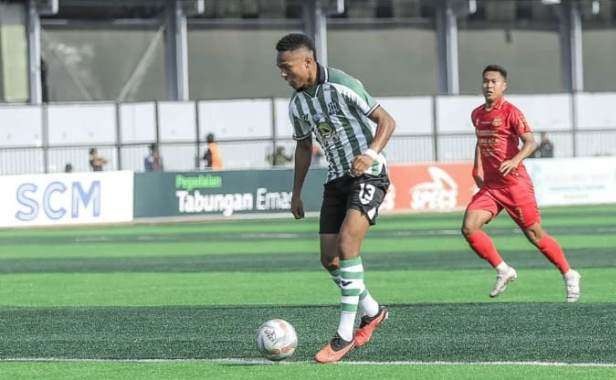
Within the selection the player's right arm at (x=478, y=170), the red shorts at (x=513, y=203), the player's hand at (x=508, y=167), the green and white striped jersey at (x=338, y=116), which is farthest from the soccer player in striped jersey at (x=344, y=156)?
the player's right arm at (x=478, y=170)

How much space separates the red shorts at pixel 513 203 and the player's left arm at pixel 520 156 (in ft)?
1.37

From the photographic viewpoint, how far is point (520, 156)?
47.8ft

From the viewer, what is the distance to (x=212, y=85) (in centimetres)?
5316

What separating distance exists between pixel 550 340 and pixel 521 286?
565 centimetres

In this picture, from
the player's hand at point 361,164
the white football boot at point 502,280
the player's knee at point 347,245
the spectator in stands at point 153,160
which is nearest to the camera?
the player's hand at point 361,164

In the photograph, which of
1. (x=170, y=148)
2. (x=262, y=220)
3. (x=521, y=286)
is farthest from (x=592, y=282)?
(x=170, y=148)

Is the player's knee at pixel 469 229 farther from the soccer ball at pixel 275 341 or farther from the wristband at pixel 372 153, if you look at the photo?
the soccer ball at pixel 275 341

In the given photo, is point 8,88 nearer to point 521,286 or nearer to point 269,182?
point 269,182

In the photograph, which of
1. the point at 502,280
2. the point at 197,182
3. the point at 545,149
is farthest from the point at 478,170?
the point at 545,149

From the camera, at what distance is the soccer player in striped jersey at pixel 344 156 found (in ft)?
34.2

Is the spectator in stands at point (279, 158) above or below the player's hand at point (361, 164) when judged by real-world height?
above

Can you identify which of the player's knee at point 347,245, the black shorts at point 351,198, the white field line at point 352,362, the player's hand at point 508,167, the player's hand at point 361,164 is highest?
the player's hand at point 361,164

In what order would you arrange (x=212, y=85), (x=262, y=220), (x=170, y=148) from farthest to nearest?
(x=212, y=85) → (x=170, y=148) → (x=262, y=220)

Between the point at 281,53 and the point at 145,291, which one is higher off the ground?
the point at 281,53
